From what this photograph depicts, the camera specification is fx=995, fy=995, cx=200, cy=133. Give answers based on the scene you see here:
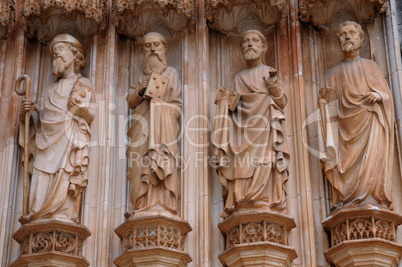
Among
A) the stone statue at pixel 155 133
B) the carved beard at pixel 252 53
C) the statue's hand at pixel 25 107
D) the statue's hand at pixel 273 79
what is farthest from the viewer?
the carved beard at pixel 252 53

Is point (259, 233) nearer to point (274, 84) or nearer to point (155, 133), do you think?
point (155, 133)

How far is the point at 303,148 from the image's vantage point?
11414mm

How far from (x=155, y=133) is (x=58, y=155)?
3.71ft

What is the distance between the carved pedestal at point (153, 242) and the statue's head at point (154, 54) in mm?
1966

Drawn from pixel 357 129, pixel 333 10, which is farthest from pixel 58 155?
pixel 333 10

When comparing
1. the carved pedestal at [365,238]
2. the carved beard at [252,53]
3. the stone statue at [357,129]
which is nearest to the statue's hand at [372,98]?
the stone statue at [357,129]

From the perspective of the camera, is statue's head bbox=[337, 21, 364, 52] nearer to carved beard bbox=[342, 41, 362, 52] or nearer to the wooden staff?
carved beard bbox=[342, 41, 362, 52]

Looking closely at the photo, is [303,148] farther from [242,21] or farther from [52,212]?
[52,212]

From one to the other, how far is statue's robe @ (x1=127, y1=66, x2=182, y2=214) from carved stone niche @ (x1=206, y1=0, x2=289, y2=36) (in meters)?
0.99

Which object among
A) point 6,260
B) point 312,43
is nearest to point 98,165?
point 6,260

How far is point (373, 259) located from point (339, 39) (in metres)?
2.73

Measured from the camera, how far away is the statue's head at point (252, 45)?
1171 cm

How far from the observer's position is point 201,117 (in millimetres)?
11695

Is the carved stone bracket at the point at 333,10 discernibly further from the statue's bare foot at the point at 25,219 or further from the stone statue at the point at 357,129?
the statue's bare foot at the point at 25,219
